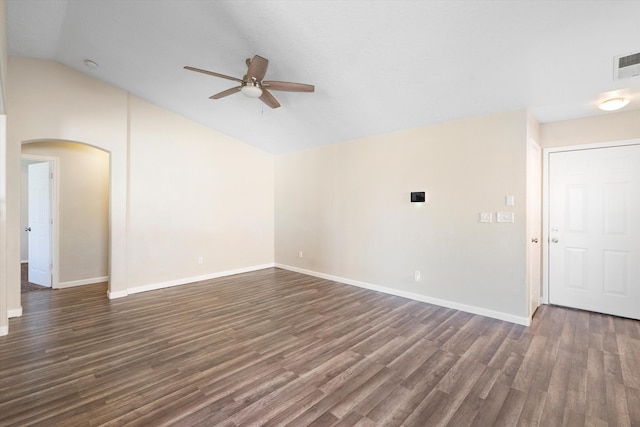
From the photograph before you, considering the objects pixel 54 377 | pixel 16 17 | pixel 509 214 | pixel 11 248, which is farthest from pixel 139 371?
pixel 509 214

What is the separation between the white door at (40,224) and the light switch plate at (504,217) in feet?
22.6

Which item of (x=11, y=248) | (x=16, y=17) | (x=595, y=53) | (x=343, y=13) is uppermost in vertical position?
(x=16, y=17)

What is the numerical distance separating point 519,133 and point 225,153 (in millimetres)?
4859

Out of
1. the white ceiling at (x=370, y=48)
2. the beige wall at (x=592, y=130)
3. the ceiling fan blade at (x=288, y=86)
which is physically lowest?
the beige wall at (x=592, y=130)

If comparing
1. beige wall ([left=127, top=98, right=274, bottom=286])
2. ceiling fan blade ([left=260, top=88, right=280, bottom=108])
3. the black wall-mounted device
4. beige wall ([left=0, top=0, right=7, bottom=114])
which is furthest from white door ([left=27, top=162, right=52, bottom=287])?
the black wall-mounted device

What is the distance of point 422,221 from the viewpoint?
13.5ft

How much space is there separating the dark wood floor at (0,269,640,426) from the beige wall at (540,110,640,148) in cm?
223

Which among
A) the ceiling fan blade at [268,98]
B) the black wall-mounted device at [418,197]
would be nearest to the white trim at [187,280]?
the ceiling fan blade at [268,98]

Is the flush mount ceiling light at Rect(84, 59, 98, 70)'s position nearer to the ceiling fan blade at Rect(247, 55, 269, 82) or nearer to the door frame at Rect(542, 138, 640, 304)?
the ceiling fan blade at Rect(247, 55, 269, 82)

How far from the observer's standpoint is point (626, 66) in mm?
2541

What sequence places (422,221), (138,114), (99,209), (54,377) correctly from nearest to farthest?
(54,377) → (422,221) → (138,114) → (99,209)

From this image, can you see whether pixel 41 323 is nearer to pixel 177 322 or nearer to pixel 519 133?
pixel 177 322

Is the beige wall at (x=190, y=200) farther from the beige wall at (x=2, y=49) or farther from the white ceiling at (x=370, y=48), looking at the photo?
the beige wall at (x=2, y=49)

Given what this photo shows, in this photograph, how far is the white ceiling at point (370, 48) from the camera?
230 cm
